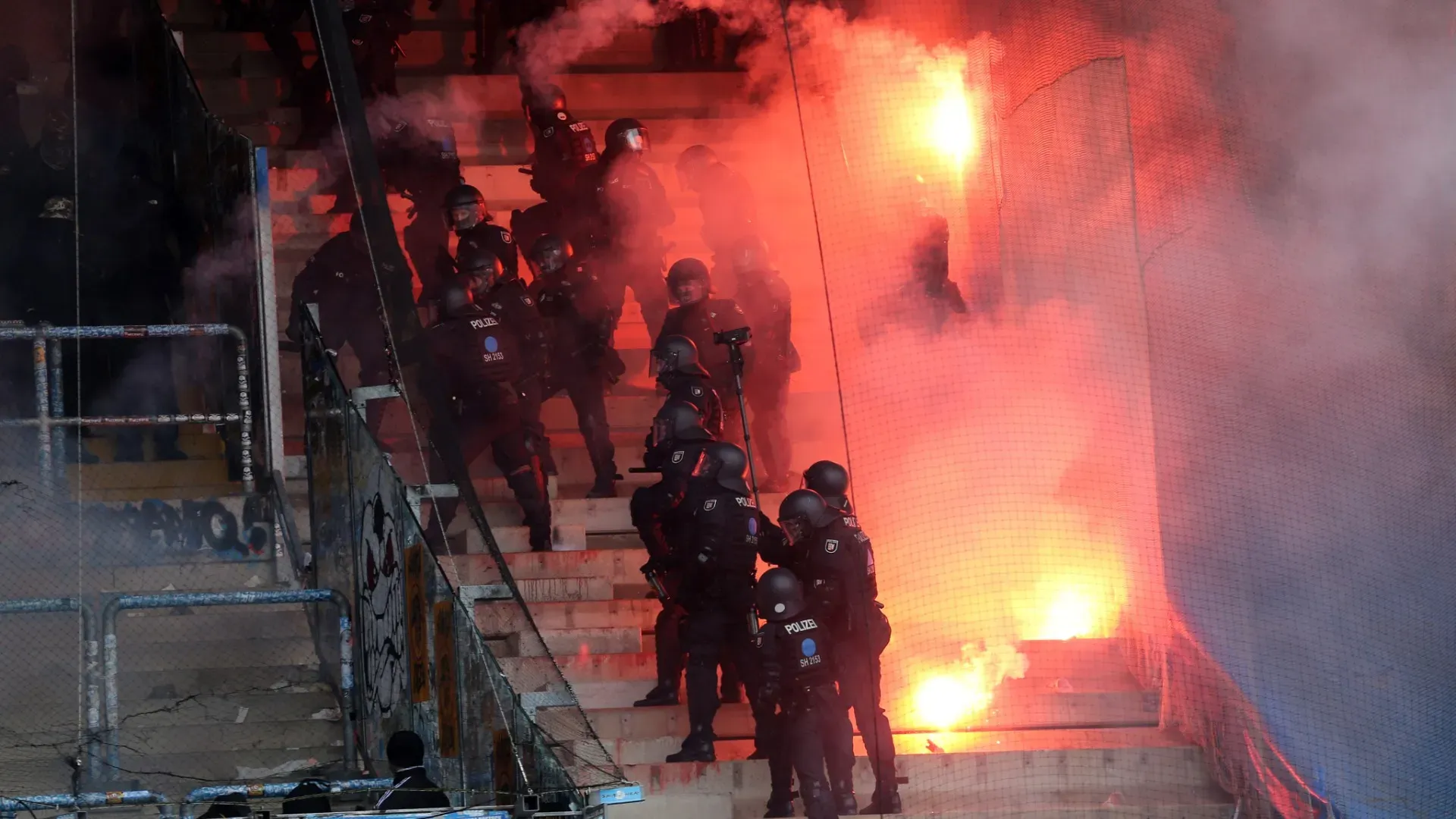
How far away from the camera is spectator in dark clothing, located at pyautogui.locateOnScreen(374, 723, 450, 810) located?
276 inches

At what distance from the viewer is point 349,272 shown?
12.1m

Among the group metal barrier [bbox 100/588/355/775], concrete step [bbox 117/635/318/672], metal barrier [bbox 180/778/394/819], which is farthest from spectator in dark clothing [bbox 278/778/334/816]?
concrete step [bbox 117/635/318/672]

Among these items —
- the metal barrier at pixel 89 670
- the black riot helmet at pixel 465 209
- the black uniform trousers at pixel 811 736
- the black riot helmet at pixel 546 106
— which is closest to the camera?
the metal barrier at pixel 89 670

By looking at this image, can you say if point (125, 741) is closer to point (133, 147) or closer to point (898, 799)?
point (898, 799)

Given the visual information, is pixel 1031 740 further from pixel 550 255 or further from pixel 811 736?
pixel 550 255

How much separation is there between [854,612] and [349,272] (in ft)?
13.2

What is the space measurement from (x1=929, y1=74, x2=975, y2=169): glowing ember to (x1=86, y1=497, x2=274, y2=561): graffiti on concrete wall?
270 inches

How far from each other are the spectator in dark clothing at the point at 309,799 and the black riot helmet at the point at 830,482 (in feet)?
11.9

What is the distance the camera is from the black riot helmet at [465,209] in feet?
40.7

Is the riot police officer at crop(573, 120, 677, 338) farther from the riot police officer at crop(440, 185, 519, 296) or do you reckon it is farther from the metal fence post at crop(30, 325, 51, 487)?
the metal fence post at crop(30, 325, 51, 487)

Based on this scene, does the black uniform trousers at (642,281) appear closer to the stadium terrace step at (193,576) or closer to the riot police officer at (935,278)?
the riot police officer at (935,278)

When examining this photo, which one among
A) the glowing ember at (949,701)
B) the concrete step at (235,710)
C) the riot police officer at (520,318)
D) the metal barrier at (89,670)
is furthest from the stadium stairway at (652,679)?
the metal barrier at (89,670)

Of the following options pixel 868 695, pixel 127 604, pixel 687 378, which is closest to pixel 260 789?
pixel 127 604

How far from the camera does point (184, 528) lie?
33.4 feet
